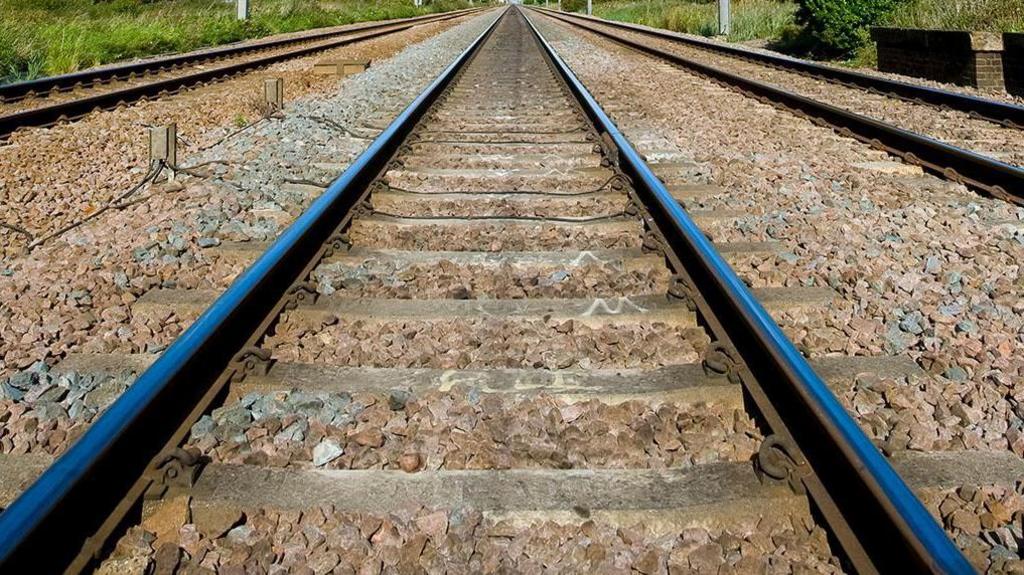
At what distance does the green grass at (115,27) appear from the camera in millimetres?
13266

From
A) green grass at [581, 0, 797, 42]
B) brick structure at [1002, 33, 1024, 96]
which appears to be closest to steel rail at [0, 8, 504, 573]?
brick structure at [1002, 33, 1024, 96]

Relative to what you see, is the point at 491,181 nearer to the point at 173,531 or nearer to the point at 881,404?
the point at 881,404

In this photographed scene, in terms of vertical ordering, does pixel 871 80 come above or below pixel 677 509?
above

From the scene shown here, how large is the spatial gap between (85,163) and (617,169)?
Result: 401 centimetres

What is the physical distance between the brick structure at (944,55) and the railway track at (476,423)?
850 cm

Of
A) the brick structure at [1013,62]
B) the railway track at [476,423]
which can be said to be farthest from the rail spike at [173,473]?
the brick structure at [1013,62]

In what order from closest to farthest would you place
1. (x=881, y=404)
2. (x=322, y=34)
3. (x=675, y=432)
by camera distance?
(x=675, y=432), (x=881, y=404), (x=322, y=34)

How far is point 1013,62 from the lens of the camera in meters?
10.3

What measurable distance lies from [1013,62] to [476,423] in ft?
34.8

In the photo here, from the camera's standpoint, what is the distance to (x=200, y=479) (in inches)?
84.3

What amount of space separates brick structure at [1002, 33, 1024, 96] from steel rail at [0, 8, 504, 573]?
32.8ft

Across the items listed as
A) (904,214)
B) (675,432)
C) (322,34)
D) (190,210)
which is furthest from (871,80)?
(322,34)

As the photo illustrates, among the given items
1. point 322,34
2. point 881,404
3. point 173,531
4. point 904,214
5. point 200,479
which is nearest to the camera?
point 173,531

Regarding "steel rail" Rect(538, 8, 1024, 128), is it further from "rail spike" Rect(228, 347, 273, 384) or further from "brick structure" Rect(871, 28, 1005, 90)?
"rail spike" Rect(228, 347, 273, 384)
